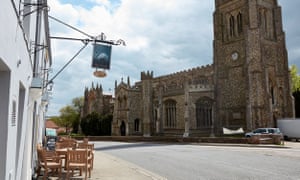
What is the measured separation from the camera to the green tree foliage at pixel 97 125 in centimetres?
5059

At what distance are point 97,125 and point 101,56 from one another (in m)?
45.2

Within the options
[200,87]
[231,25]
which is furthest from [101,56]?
[231,25]

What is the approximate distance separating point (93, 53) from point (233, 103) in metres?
30.5

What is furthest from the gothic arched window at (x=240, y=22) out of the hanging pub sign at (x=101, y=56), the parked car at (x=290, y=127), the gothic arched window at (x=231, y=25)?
the hanging pub sign at (x=101, y=56)

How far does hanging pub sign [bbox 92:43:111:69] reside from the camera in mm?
7888

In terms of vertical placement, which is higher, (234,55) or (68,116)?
(234,55)

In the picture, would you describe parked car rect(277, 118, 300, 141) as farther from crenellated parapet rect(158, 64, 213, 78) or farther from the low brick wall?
crenellated parapet rect(158, 64, 213, 78)

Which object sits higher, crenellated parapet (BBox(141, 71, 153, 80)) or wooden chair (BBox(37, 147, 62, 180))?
crenellated parapet (BBox(141, 71, 153, 80))

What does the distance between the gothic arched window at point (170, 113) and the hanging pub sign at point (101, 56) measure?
30.6 meters

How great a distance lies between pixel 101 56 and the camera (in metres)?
8.03

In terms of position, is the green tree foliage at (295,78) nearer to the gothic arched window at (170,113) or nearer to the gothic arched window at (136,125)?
the gothic arched window at (170,113)

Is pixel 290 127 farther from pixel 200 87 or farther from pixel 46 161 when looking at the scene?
pixel 46 161

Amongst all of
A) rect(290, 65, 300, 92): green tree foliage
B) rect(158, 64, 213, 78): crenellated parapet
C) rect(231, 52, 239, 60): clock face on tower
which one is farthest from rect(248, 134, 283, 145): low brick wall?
rect(290, 65, 300, 92): green tree foliage

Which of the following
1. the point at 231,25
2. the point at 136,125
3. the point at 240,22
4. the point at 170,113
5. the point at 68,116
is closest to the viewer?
the point at 240,22
